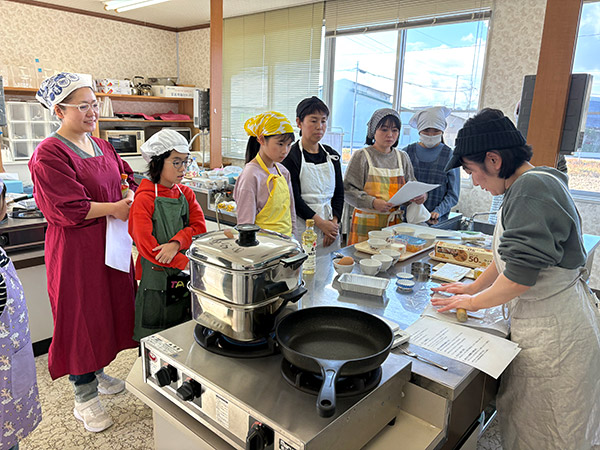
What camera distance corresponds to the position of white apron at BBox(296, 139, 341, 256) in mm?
2398

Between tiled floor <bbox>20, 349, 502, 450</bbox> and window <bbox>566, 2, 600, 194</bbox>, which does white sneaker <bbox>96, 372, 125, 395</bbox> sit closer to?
tiled floor <bbox>20, 349, 502, 450</bbox>

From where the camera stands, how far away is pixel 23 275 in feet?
7.95

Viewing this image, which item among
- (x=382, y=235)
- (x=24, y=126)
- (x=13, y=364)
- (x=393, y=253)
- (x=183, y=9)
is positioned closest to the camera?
(x=13, y=364)

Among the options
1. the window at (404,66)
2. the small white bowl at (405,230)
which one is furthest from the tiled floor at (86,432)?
the window at (404,66)

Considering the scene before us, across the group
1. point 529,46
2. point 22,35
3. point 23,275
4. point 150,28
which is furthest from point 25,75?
point 529,46

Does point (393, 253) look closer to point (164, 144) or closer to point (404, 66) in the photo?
point (164, 144)

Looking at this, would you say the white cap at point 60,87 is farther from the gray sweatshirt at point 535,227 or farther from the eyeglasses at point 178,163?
the gray sweatshirt at point 535,227

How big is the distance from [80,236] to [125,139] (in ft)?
14.6

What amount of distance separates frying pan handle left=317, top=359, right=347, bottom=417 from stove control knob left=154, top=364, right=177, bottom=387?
397 millimetres

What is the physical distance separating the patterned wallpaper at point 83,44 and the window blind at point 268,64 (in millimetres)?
1128

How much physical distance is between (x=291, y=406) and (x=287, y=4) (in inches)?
212

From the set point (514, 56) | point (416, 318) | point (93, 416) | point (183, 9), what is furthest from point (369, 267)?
point (183, 9)

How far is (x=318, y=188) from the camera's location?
2.45m

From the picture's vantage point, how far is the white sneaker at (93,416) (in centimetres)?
198
